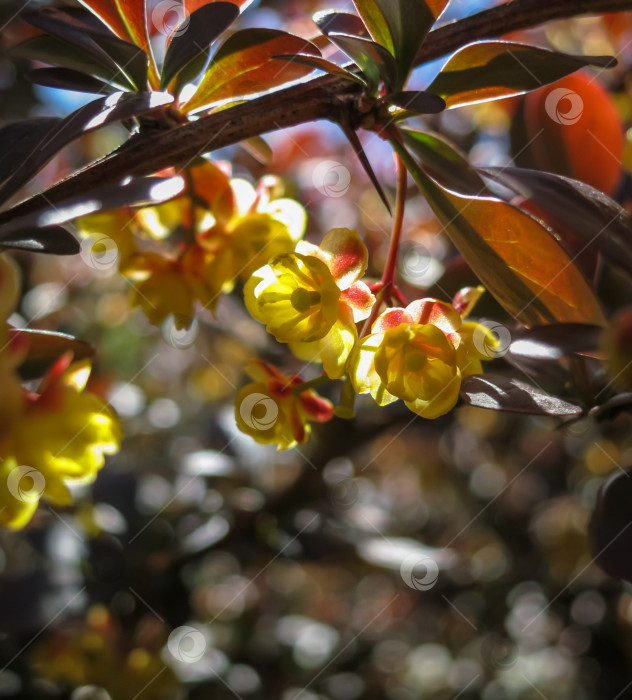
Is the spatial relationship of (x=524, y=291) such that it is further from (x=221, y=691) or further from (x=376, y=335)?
(x=221, y=691)

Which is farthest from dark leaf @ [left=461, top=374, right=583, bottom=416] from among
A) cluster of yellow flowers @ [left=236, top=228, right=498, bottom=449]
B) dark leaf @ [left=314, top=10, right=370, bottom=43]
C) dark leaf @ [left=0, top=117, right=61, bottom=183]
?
dark leaf @ [left=0, top=117, right=61, bottom=183]

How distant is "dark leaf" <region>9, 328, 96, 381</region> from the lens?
69cm

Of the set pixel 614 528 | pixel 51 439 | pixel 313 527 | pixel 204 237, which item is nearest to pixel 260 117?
pixel 204 237

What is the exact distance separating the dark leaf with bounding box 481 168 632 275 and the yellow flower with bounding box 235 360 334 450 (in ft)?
0.99

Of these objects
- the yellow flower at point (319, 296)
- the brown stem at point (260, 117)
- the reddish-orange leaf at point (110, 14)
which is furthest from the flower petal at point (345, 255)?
the reddish-orange leaf at point (110, 14)

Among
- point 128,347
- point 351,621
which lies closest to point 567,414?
point 351,621

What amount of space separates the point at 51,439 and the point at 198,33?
43cm

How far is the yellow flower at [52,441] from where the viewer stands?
0.69m

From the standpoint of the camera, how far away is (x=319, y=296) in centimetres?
64

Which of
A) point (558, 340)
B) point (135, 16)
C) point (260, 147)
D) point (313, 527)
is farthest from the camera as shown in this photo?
point (313, 527)

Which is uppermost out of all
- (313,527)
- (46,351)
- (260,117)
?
(260,117)

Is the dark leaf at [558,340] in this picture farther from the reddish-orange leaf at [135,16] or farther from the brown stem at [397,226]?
the reddish-orange leaf at [135,16]

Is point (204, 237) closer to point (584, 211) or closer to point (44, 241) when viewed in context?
point (44, 241)

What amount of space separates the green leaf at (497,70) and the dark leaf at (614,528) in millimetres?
407
